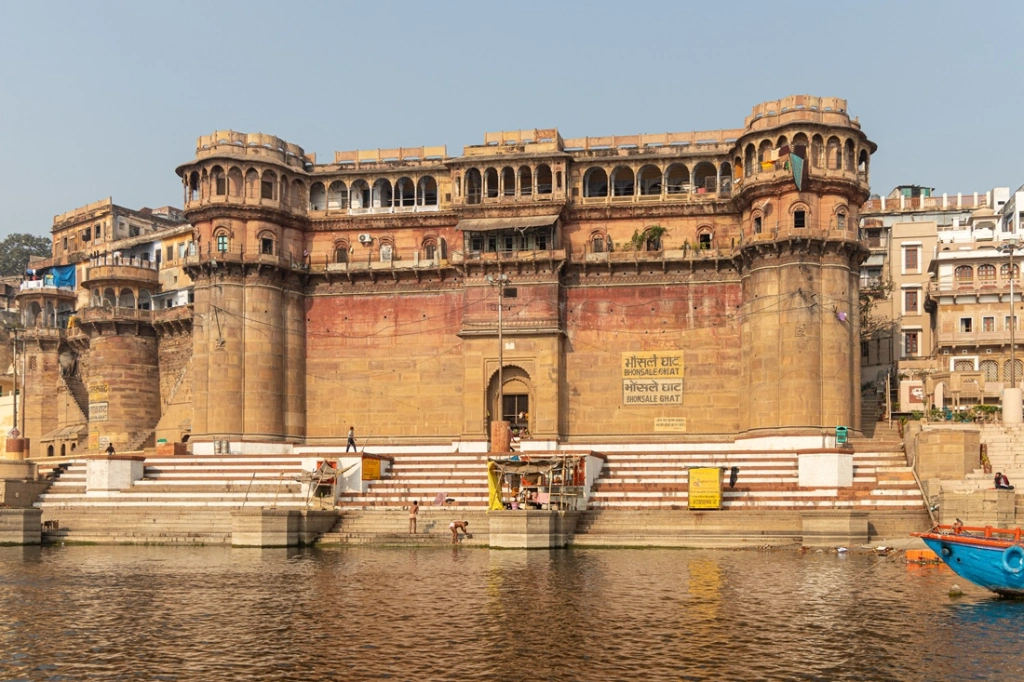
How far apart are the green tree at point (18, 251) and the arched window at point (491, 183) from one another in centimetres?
9784

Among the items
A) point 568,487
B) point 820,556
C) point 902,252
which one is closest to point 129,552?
point 568,487

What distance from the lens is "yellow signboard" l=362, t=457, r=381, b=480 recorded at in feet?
152

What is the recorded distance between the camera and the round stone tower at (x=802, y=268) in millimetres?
52000

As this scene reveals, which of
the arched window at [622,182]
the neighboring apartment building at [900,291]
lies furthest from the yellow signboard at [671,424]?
the neighboring apartment building at [900,291]

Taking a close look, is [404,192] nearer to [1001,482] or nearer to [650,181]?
[650,181]

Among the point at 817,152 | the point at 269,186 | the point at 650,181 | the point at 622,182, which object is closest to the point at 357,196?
the point at 269,186

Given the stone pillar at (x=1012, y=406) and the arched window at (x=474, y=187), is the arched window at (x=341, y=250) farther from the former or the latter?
the stone pillar at (x=1012, y=406)

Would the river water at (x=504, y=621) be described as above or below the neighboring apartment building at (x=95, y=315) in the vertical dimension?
below

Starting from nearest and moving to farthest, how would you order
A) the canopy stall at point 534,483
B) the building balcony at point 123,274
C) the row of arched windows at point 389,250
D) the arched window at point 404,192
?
the canopy stall at point 534,483 < the row of arched windows at point 389,250 < the arched window at point 404,192 < the building balcony at point 123,274

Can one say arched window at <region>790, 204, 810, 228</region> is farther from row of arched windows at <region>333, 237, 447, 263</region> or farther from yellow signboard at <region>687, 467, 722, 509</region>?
row of arched windows at <region>333, 237, 447, 263</region>

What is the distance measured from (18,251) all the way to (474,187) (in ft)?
329

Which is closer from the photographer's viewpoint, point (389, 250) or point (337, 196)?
point (389, 250)

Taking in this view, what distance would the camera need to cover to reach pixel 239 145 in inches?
2319

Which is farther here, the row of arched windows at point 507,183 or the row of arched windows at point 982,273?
the row of arched windows at point 982,273
